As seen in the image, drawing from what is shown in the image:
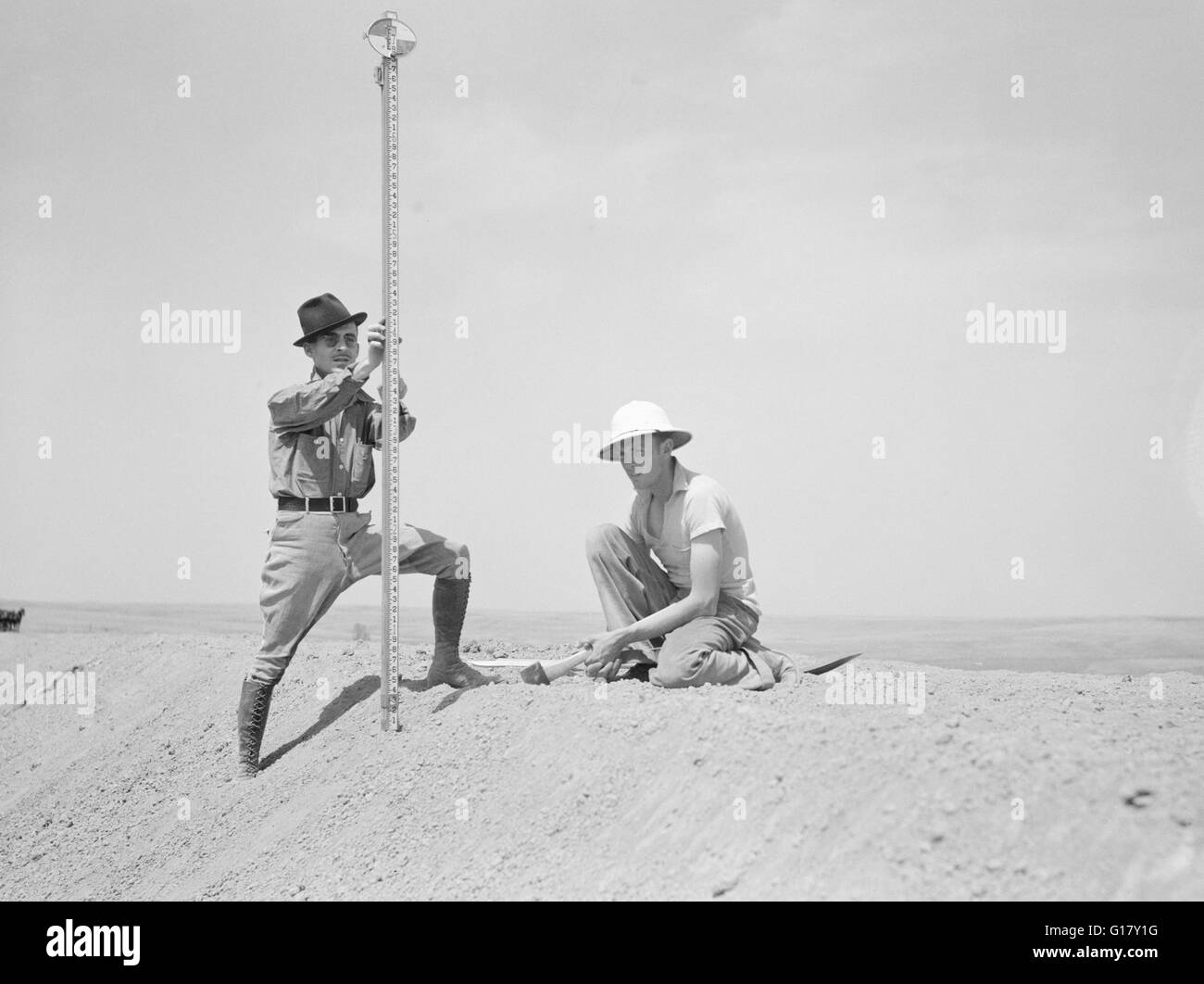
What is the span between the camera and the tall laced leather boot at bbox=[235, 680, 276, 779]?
538cm

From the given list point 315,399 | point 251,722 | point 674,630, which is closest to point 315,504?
point 315,399

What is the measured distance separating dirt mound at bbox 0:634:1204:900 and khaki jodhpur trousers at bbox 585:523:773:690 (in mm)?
208

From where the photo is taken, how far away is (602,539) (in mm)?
5133

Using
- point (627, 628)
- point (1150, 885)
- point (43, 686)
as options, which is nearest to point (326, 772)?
point (627, 628)

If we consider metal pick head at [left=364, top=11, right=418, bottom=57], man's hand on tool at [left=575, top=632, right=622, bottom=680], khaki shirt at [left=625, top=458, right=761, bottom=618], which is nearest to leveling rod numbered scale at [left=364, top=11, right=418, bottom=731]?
metal pick head at [left=364, top=11, right=418, bottom=57]

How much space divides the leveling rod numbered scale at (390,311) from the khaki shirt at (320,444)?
0.94 ft

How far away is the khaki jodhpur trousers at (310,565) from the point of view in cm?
528

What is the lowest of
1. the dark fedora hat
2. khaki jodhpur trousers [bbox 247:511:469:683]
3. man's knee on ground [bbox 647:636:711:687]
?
man's knee on ground [bbox 647:636:711:687]

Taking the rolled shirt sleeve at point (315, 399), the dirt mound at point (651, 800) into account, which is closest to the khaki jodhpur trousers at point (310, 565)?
the rolled shirt sleeve at point (315, 399)

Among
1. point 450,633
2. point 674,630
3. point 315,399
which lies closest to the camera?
point 674,630

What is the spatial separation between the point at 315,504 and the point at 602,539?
1438 millimetres

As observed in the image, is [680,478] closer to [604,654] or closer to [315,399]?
[604,654]

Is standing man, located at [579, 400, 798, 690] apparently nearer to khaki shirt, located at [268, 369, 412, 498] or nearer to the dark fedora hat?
khaki shirt, located at [268, 369, 412, 498]

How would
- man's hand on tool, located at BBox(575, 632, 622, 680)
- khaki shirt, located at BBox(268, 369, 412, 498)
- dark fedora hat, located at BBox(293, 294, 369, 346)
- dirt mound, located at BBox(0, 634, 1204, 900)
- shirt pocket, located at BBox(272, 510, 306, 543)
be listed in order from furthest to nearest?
dark fedora hat, located at BBox(293, 294, 369, 346) → shirt pocket, located at BBox(272, 510, 306, 543) → khaki shirt, located at BBox(268, 369, 412, 498) → man's hand on tool, located at BBox(575, 632, 622, 680) → dirt mound, located at BBox(0, 634, 1204, 900)
